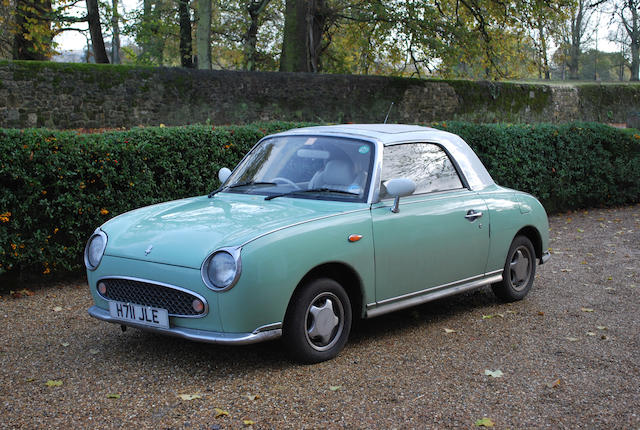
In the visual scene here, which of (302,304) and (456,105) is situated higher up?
(456,105)

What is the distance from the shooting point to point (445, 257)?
566 cm

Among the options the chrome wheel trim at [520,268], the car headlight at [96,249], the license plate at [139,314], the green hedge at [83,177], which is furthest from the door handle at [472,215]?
the green hedge at [83,177]

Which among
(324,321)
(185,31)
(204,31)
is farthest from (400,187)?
(185,31)

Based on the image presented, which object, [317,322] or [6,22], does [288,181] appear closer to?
[317,322]

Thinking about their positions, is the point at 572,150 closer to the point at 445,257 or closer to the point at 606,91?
the point at 445,257

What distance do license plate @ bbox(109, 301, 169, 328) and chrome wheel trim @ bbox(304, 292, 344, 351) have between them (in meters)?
0.93

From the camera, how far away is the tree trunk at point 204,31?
23.3 m

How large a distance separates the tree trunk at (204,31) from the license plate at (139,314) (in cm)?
1935

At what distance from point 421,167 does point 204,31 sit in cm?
1905

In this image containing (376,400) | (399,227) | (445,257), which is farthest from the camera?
(445,257)

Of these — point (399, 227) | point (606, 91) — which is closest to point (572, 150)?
point (399, 227)

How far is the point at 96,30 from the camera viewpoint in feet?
79.8

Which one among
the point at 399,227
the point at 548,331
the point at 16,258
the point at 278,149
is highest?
the point at 278,149

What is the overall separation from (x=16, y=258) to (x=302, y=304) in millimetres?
3737
